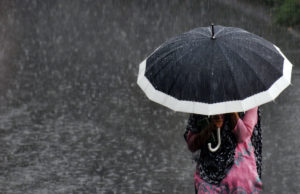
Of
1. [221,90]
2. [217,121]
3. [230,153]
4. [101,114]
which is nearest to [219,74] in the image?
[221,90]

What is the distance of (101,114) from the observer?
884 cm

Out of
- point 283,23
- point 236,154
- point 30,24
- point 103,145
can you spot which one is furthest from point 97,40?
point 236,154

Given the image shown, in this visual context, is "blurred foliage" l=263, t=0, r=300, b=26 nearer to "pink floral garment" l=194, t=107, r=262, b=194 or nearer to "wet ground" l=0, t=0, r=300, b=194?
"wet ground" l=0, t=0, r=300, b=194

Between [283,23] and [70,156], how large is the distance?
6.71 metres

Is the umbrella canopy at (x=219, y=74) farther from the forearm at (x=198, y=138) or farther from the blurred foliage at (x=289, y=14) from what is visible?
the blurred foliage at (x=289, y=14)

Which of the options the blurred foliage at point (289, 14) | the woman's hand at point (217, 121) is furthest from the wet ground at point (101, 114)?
the woman's hand at point (217, 121)

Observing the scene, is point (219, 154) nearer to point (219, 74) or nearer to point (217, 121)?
point (217, 121)

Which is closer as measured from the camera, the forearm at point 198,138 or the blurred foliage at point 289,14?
the forearm at point 198,138

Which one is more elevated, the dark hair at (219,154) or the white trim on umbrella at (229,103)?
the white trim on umbrella at (229,103)

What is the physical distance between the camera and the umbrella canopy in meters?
3.68

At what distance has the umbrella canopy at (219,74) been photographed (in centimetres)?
368

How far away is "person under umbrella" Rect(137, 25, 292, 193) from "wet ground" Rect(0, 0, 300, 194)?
2490 millimetres

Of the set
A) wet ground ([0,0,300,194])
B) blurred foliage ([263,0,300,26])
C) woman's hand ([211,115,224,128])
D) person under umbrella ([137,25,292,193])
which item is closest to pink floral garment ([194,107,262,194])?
person under umbrella ([137,25,292,193])

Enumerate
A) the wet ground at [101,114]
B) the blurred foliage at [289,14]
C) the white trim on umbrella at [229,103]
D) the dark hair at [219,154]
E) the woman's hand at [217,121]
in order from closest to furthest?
the white trim on umbrella at [229,103] < the woman's hand at [217,121] < the dark hair at [219,154] < the wet ground at [101,114] < the blurred foliage at [289,14]
